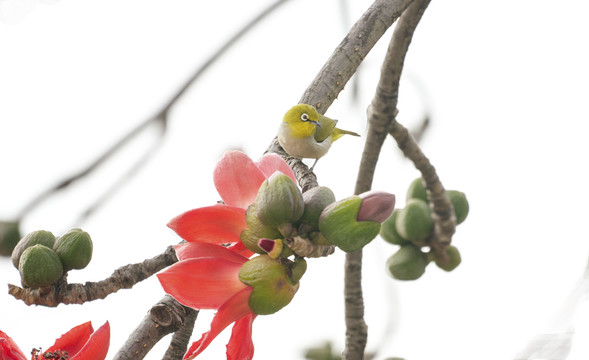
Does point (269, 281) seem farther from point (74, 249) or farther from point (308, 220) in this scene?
point (74, 249)

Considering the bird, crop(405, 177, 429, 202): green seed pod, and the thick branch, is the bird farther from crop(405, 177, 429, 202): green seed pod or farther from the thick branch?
crop(405, 177, 429, 202): green seed pod

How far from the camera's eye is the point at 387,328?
0.82 meters

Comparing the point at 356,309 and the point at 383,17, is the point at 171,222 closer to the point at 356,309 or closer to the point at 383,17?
the point at 356,309

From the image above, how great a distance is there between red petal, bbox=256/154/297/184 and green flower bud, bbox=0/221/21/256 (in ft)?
1.30

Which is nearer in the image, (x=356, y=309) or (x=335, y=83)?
(x=356, y=309)

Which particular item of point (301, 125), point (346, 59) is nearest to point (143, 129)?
point (301, 125)

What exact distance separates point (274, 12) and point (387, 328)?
0.58 metres

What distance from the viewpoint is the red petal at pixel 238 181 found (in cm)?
38

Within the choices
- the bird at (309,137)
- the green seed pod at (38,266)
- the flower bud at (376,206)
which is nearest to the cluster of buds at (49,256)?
the green seed pod at (38,266)

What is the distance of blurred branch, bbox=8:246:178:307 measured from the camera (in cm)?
48

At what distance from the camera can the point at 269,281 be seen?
1.11 feet

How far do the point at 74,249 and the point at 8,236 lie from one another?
0.26 meters

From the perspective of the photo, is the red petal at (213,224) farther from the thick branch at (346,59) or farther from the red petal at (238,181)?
the thick branch at (346,59)

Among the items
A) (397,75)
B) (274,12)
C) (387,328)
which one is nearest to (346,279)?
(397,75)
